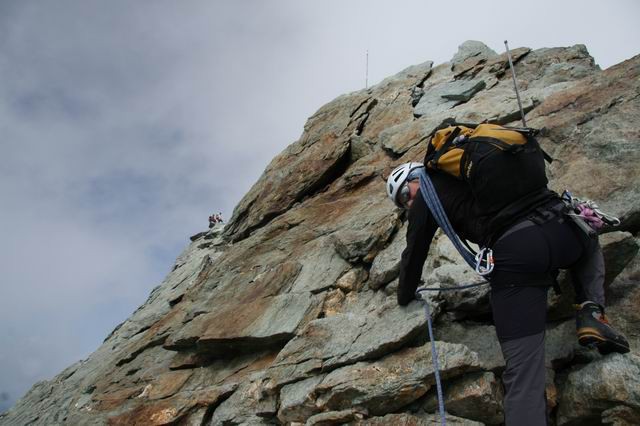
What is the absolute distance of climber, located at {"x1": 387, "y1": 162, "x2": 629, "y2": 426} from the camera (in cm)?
561

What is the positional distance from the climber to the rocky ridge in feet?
2.27

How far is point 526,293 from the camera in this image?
592 cm

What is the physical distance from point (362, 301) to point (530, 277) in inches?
204

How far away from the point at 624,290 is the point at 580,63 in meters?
13.1

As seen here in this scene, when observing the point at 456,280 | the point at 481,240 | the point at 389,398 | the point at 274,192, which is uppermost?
the point at 274,192

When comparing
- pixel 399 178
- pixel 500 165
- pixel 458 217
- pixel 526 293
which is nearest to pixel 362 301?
pixel 399 178

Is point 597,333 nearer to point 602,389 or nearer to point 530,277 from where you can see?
point 602,389

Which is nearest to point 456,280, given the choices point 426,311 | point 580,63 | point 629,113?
point 426,311

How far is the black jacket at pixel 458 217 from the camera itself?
6023mm

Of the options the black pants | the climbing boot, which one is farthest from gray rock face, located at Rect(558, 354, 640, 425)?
the black pants

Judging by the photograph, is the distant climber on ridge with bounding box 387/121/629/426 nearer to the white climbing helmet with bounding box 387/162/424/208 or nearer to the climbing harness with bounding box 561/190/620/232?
the climbing harness with bounding box 561/190/620/232

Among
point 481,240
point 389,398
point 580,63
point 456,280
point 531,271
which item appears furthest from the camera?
point 580,63

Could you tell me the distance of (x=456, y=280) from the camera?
8.33 meters

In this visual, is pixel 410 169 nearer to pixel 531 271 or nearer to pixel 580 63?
pixel 531 271
